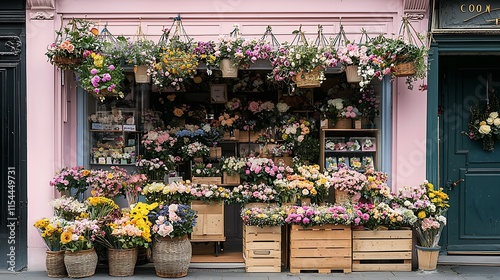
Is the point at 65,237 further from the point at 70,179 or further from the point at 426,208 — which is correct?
the point at 426,208

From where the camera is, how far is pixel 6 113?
9648 mm

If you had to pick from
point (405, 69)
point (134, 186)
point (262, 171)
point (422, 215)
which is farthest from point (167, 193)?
point (405, 69)

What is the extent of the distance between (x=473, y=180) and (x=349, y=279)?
3083 millimetres

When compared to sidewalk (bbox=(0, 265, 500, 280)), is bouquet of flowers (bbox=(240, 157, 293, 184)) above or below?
above

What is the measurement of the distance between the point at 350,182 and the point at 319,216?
2.75 ft

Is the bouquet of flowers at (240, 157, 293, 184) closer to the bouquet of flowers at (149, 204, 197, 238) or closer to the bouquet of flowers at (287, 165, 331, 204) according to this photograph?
the bouquet of flowers at (287, 165, 331, 204)

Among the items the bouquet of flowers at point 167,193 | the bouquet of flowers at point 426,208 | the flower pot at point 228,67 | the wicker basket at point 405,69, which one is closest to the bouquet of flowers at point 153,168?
the bouquet of flowers at point 167,193

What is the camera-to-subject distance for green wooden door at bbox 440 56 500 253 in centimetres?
1025

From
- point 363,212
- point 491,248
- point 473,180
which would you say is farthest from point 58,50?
point 491,248

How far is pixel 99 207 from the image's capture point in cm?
927

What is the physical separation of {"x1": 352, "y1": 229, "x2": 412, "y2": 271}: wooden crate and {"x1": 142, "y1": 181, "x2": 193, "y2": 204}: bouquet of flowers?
2.72 m

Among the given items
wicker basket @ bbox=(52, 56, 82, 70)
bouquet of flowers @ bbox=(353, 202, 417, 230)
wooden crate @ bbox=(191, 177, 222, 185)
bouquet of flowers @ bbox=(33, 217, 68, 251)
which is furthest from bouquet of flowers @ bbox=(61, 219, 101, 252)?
bouquet of flowers @ bbox=(353, 202, 417, 230)

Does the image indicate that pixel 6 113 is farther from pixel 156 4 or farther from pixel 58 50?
pixel 156 4

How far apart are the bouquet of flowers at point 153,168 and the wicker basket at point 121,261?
166 centimetres
